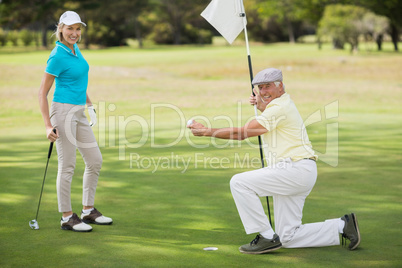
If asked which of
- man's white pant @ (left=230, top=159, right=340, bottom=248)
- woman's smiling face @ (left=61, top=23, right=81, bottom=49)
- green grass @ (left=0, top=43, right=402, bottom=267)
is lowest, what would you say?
green grass @ (left=0, top=43, right=402, bottom=267)

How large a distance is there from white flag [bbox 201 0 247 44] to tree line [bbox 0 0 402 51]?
127 ft

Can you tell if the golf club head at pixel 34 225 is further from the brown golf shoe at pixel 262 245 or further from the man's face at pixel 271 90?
the man's face at pixel 271 90

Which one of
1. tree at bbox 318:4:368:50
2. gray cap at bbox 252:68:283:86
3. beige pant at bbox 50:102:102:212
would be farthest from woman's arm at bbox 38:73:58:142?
tree at bbox 318:4:368:50

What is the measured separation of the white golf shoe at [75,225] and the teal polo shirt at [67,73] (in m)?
1.10

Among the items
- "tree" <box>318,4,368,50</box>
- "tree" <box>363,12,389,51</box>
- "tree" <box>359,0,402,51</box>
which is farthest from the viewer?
"tree" <box>363,12,389,51</box>

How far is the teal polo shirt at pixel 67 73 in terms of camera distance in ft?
18.3

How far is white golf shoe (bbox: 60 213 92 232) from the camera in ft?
18.5

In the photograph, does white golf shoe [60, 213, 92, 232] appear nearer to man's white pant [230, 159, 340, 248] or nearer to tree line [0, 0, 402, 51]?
man's white pant [230, 159, 340, 248]

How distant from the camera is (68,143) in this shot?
571 centimetres

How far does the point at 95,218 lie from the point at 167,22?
73.4 meters

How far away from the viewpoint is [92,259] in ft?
15.6
